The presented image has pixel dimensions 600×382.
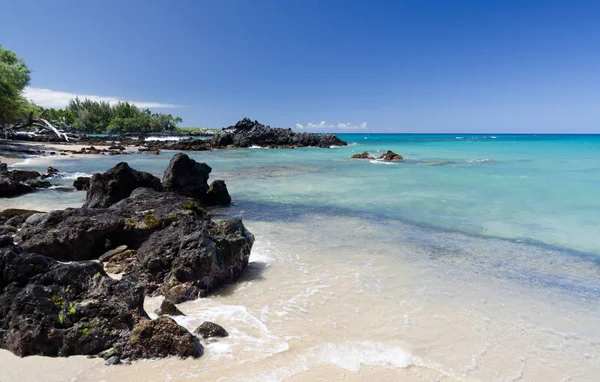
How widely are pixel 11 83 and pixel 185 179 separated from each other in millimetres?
29807

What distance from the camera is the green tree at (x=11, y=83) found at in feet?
107

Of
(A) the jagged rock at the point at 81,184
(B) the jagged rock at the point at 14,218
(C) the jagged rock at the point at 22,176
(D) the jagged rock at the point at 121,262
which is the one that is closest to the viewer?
(D) the jagged rock at the point at 121,262

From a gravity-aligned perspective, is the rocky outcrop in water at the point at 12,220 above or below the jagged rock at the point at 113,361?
above

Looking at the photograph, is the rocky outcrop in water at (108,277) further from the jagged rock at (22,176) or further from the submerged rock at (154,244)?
the jagged rock at (22,176)

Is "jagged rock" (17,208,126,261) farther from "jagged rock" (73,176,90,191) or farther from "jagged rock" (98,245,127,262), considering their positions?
"jagged rock" (73,176,90,191)

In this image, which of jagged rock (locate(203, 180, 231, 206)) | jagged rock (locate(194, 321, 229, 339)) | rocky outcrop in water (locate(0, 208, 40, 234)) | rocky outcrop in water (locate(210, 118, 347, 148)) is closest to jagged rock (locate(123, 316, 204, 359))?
jagged rock (locate(194, 321, 229, 339))

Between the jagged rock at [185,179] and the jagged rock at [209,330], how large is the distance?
10.1 metres

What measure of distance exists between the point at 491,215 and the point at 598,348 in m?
9.21

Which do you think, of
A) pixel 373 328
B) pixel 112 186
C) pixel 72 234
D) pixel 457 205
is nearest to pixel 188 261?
pixel 72 234

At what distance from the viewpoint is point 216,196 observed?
14812mm

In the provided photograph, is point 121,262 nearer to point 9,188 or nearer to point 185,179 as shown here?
point 185,179

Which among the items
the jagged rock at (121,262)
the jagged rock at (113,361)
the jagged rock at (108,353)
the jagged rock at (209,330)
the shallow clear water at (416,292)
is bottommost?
the shallow clear water at (416,292)

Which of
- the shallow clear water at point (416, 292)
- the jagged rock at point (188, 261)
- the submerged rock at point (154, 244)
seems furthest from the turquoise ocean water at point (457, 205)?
the jagged rock at point (188, 261)

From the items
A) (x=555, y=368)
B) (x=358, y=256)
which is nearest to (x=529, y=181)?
(x=358, y=256)
